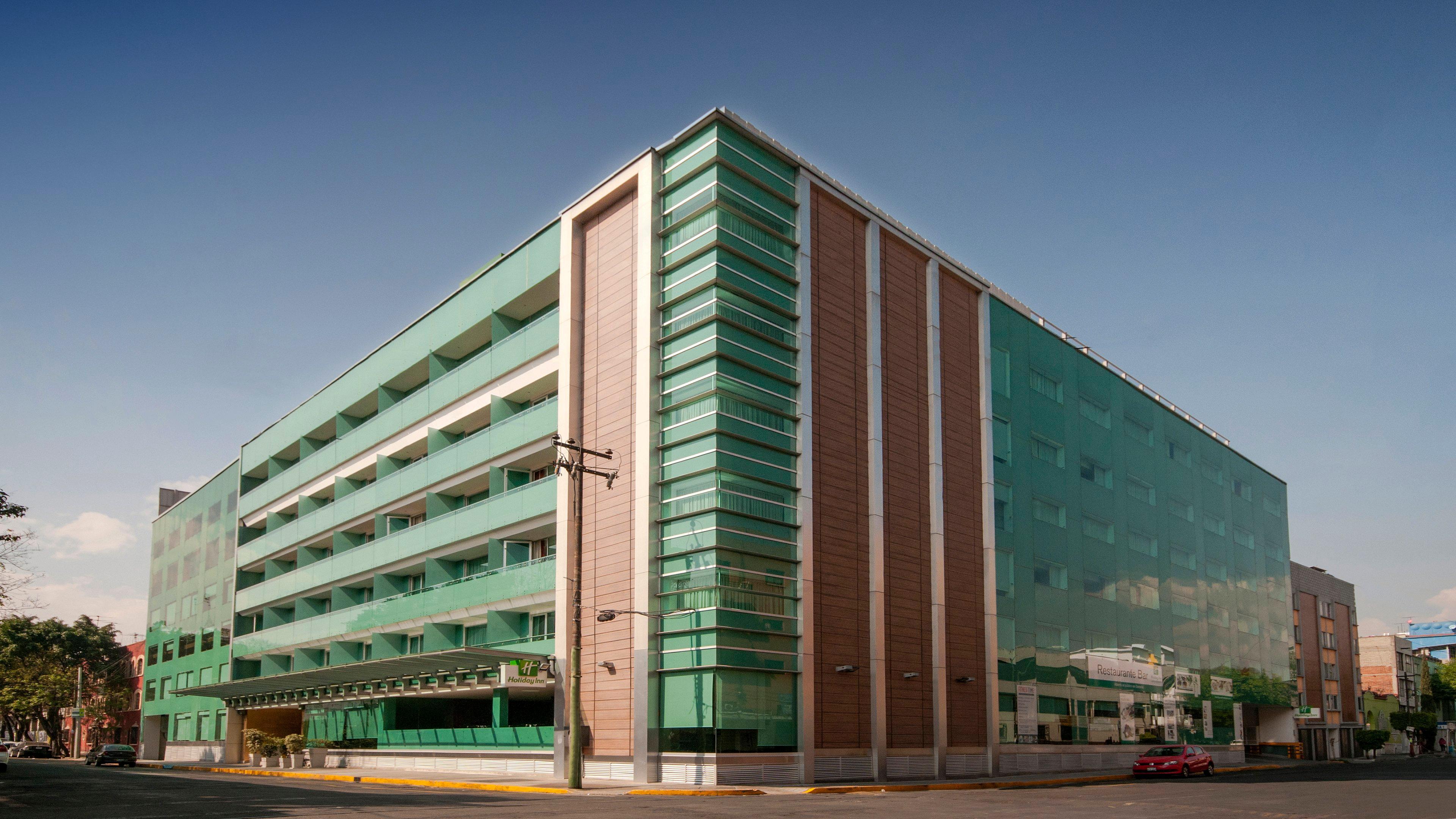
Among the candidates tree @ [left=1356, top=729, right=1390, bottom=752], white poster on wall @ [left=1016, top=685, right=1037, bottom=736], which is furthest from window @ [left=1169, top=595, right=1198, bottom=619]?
tree @ [left=1356, top=729, right=1390, bottom=752]

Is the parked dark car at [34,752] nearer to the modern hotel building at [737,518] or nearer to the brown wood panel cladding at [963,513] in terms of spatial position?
the modern hotel building at [737,518]

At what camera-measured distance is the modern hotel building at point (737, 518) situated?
1384 inches

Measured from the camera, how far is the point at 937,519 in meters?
43.2

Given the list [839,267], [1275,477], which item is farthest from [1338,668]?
[839,267]

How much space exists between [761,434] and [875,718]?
35.7ft

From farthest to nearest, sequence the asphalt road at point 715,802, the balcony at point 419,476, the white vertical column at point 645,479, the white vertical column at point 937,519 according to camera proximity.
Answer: the balcony at point 419,476, the white vertical column at point 937,519, the white vertical column at point 645,479, the asphalt road at point 715,802

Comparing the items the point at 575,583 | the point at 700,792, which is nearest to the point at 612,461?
the point at 575,583

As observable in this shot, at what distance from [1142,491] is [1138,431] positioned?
3.44 meters

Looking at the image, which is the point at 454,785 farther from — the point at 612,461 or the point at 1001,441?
the point at 1001,441

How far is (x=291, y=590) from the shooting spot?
62000 mm

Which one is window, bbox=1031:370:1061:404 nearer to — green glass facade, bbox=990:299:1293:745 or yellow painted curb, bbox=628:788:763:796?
green glass facade, bbox=990:299:1293:745

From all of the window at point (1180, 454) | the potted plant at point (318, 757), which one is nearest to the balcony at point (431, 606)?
the potted plant at point (318, 757)

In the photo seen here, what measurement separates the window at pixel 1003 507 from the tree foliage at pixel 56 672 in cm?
7900

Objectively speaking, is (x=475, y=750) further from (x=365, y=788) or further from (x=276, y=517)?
(x=276, y=517)
